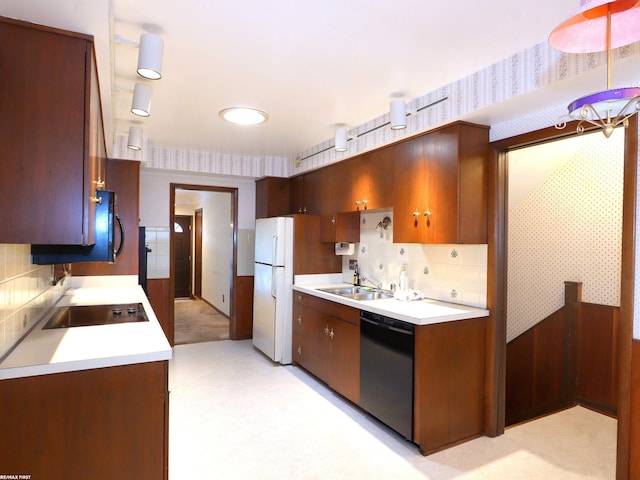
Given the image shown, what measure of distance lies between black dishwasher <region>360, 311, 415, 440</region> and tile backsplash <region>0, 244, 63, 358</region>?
211 cm

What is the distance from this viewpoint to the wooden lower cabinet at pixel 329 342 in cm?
317

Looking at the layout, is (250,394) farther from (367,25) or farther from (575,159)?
(575,159)

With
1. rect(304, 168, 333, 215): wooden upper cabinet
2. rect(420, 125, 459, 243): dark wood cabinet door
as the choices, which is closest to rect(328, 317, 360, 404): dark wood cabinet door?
rect(420, 125, 459, 243): dark wood cabinet door

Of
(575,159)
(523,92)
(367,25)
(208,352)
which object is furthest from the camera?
(208,352)

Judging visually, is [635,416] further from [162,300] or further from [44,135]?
[162,300]

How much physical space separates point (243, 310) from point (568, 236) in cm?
391

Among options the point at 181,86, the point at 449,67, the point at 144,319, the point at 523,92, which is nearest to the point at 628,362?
the point at 523,92

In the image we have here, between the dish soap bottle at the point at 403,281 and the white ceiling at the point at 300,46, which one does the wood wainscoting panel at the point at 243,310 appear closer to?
the dish soap bottle at the point at 403,281

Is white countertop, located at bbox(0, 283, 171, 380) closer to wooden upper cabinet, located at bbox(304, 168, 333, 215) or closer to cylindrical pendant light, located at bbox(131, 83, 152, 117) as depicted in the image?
cylindrical pendant light, located at bbox(131, 83, 152, 117)

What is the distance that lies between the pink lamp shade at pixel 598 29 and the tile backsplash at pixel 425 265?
180 centimetres

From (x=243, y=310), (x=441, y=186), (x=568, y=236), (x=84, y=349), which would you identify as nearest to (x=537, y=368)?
(x=568, y=236)

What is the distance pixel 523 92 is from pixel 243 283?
4.10 meters

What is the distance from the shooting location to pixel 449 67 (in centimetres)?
230

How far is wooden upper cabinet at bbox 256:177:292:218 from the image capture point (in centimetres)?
502
